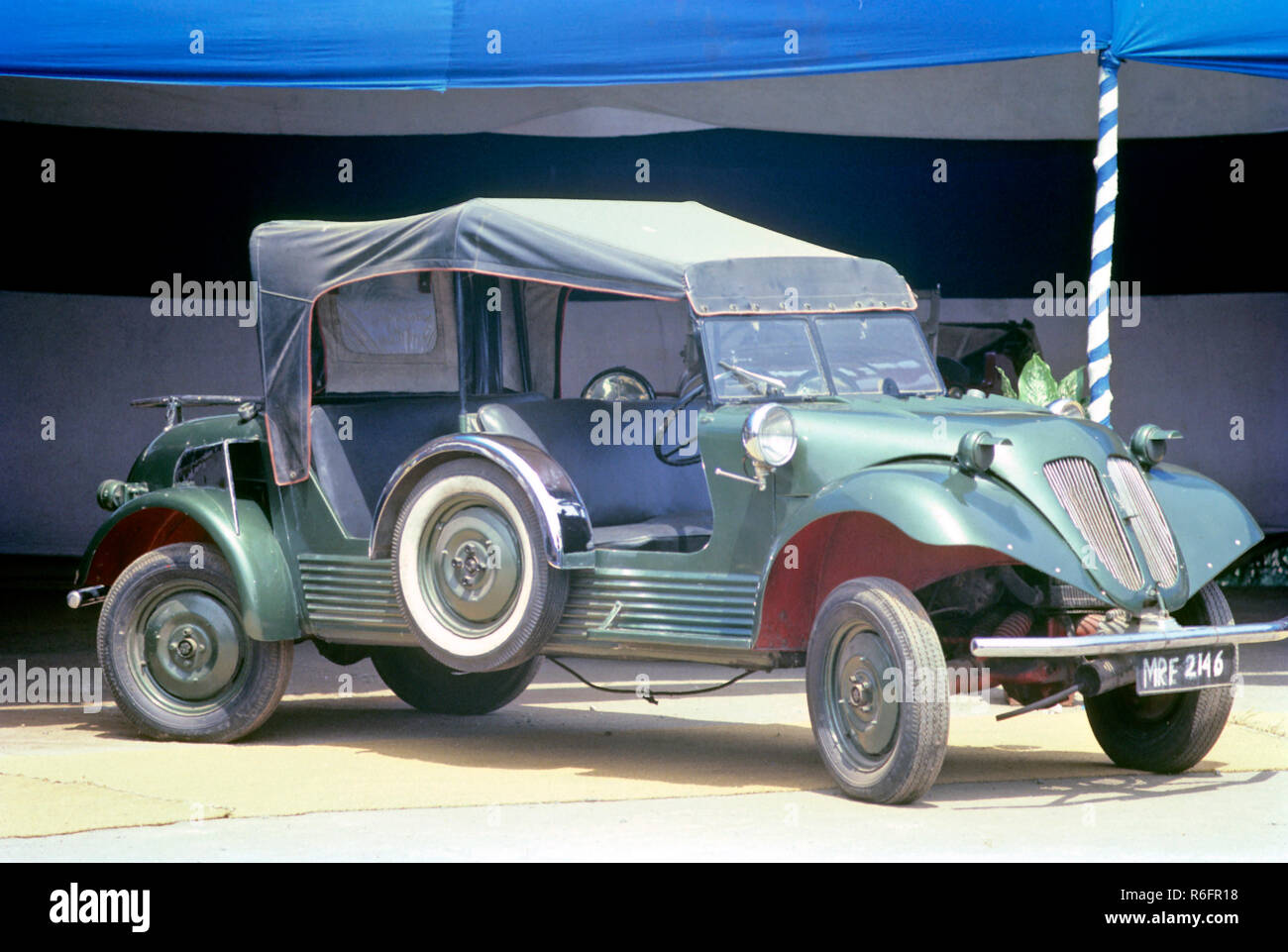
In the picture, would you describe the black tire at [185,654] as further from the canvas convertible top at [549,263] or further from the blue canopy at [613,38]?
the blue canopy at [613,38]

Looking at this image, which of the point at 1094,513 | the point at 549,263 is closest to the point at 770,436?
the point at 1094,513

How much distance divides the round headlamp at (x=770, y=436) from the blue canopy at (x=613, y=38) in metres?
3.69

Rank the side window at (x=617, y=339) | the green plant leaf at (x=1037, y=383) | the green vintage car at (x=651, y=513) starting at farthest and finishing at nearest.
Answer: the side window at (x=617, y=339) < the green plant leaf at (x=1037, y=383) < the green vintage car at (x=651, y=513)

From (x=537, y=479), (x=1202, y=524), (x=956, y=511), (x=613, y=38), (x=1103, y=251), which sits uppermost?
(x=613, y=38)

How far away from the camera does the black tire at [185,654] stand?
7703 mm

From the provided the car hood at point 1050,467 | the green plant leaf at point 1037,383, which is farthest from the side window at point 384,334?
the green plant leaf at point 1037,383

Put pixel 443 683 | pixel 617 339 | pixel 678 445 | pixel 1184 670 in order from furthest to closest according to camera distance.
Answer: pixel 617 339
pixel 443 683
pixel 678 445
pixel 1184 670

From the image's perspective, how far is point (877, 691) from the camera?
5.96 metres

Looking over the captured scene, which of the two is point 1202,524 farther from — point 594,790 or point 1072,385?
point 1072,385

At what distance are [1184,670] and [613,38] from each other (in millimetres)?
4970

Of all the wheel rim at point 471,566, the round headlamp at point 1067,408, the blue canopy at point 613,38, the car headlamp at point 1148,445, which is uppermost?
the blue canopy at point 613,38

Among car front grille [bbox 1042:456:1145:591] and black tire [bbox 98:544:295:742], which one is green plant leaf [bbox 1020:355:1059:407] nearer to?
car front grille [bbox 1042:456:1145:591]

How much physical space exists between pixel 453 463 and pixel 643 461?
1.25 meters

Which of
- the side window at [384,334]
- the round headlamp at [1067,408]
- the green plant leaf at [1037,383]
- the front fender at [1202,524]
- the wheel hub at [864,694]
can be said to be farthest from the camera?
the green plant leaf at [1037,383]
